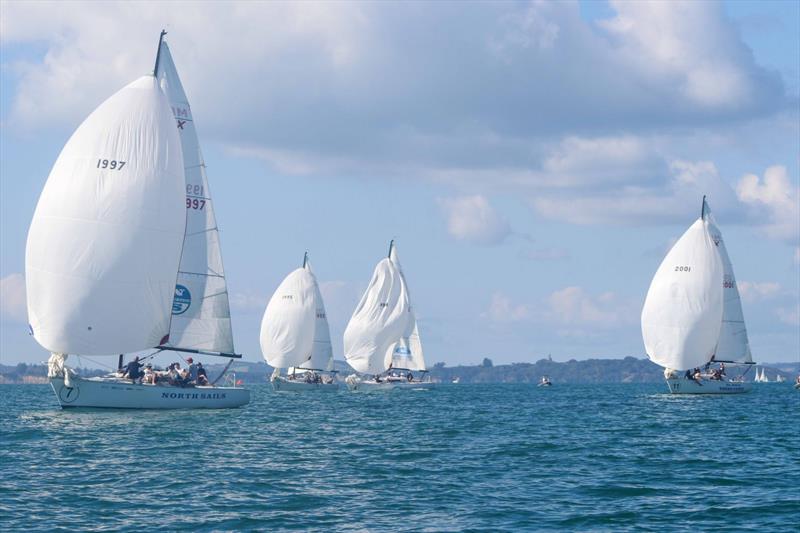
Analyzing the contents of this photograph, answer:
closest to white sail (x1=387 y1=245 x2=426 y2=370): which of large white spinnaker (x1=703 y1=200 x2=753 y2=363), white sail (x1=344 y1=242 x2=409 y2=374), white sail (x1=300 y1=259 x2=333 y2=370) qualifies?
white sail (x1=344 y1=242 x2=409 y2=374)

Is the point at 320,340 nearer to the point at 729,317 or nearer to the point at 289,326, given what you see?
the point at 289,326

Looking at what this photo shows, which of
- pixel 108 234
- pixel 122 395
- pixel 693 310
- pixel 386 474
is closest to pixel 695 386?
pixel 693 310

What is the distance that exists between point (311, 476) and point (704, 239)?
58563 mm

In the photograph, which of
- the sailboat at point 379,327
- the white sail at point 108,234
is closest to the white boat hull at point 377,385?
the sailboat at point 379,327

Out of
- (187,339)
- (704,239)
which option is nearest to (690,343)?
(704,239)

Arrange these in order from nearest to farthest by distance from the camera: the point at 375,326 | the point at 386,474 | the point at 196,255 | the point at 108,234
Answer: the point at 386,474, the point at 108,234, the point at 196,255, the point at 375,326

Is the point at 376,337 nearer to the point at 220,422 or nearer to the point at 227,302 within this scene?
the point at 227,302

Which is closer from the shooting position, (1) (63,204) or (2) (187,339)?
(1) (63,204)

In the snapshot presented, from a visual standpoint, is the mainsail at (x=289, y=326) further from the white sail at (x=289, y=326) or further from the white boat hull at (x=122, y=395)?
the white boat hull at (x=122, y=395)

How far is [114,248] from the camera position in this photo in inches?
1903

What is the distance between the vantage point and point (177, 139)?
169 feet

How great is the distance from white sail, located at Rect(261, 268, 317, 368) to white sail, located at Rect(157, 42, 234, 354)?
4626 cm

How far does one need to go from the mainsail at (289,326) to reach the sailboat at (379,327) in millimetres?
4507

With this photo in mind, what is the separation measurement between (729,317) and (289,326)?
41.1m
